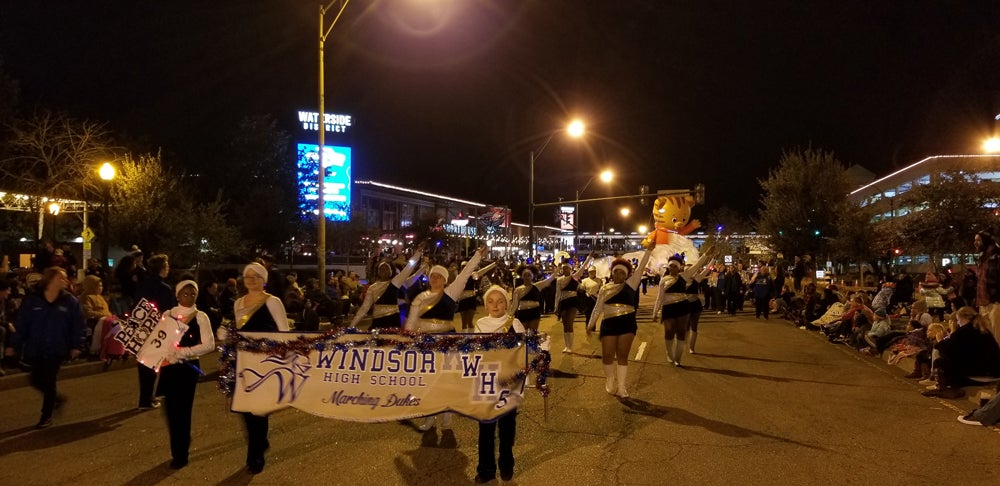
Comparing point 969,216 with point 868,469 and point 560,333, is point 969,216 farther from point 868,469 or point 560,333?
point 868,469

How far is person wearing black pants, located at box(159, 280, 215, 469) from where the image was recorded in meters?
5.82

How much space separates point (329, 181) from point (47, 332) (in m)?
44.8

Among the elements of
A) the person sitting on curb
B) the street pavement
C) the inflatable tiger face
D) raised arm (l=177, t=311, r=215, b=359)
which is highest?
the inflatable tiger face

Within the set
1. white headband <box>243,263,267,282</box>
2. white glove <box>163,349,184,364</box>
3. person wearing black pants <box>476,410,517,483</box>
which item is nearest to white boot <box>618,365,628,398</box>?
person wearing black pants <box>476,410,517,483</box>

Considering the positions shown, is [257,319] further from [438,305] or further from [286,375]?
[438,305]

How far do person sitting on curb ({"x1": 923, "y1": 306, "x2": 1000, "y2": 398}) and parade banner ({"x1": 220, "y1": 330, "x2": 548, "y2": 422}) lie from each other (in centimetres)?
666

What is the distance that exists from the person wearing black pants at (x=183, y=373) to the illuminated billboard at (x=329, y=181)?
2567cm

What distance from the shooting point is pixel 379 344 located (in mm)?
5824

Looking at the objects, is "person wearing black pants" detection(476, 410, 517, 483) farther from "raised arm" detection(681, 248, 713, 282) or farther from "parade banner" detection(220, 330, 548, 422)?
"raised arm" detection(681, 248, 713, 282)

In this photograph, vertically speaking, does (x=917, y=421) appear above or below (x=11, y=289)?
below

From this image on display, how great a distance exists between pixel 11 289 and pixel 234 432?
8.88 m

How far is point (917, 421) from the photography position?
309 inches

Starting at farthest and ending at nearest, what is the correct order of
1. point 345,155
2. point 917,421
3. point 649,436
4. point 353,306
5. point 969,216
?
1. point 345,155
2. point 969,216
3. point 353,306
4. point 917,421
5. point 649,436

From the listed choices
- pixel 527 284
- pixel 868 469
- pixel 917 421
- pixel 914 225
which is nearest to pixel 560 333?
pixel 527 284
